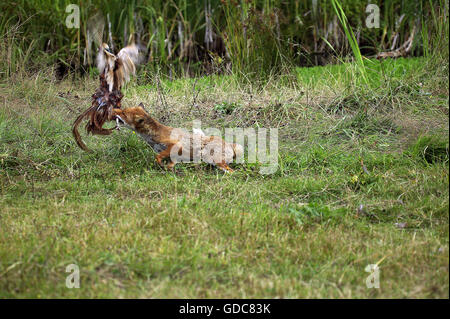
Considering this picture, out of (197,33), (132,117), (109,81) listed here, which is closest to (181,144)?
(132,117)

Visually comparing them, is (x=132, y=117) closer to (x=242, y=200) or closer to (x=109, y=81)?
(x=109, y=81)

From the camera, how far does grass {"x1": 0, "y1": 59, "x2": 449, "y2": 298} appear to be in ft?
8.77

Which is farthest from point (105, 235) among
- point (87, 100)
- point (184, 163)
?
point (87, 100)

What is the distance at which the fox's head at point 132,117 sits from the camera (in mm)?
4254

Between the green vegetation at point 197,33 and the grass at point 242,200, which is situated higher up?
the green vegetation at point 197,33

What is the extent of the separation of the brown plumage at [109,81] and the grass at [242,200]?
0.41m

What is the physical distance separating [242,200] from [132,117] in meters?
1.18

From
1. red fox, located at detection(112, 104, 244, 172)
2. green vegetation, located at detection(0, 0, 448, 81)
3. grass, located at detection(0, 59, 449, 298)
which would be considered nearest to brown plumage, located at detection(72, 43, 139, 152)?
red fox, located at detection(112, 104, 244, 172)

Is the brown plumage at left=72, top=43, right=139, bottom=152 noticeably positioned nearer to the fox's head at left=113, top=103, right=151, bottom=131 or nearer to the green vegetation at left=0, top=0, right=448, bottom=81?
the fox's head at left=113, top=103, right=151, bottom=131

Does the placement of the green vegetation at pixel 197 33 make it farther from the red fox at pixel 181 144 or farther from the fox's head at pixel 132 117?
the fox's head at pixel 132 117

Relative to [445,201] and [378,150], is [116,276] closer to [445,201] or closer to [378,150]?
[445,201]

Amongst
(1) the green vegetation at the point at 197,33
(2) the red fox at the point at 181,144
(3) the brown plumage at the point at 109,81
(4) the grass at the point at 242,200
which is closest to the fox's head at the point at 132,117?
(2) the red fox at the point at 181,144

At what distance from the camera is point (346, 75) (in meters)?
6.30

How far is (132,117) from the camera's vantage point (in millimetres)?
4270
